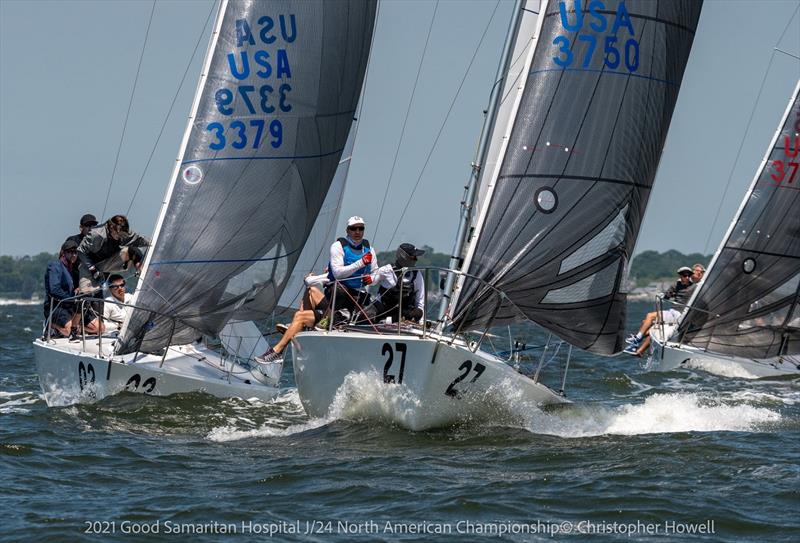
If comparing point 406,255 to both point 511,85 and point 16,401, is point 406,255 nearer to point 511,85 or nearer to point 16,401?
point 511,85

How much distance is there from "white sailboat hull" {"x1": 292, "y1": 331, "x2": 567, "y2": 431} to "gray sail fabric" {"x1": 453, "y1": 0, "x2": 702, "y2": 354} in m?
0.78

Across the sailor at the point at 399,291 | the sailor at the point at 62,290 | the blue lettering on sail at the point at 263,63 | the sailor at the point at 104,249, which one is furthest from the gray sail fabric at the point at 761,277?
the sailor at the point at 62,290

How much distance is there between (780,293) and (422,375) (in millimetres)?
11281

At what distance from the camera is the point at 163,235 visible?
1369 centimetres

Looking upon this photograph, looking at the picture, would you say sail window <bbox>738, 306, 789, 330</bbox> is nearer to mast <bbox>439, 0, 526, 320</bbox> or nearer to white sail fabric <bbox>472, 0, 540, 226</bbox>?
white sail fabric <bbox>472, 0, 540, 226</bbox>

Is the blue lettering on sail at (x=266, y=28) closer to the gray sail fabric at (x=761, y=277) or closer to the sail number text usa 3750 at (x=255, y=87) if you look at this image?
the sail number text usa 3750 at (x=255, y=87)

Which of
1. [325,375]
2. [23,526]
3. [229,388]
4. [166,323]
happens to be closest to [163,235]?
[166,323]

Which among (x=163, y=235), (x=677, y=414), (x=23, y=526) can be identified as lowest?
(x=23, y=526)

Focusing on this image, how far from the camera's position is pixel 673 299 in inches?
886

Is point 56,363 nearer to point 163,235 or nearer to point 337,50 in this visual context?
point 163,235

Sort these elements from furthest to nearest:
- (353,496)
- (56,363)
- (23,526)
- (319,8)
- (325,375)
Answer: (319,8)
(56,363)
(325,375)
(353,496)
(23,526)

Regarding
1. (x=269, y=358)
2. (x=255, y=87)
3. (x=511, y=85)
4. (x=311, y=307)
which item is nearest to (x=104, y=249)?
(x=269, y=358)

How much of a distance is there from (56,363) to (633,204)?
606 centimetres

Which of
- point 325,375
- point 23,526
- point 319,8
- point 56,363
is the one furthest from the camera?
point 319,8
